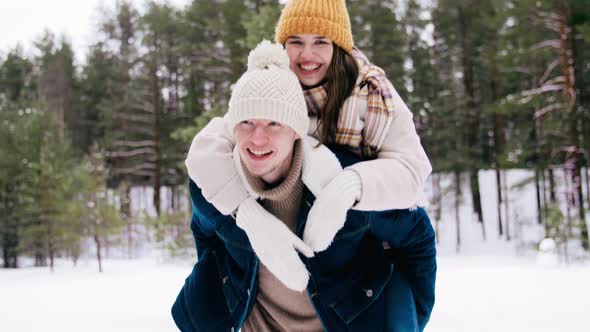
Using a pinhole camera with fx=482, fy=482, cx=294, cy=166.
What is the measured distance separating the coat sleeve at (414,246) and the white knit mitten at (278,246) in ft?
1.01

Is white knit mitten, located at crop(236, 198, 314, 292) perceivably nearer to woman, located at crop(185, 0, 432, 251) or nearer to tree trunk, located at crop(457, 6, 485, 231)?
woman, located at crop(185, 0, 432, 251)

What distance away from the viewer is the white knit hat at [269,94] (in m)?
1.58

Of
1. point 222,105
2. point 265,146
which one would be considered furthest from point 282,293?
point 222,105

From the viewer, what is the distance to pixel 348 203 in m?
1.49

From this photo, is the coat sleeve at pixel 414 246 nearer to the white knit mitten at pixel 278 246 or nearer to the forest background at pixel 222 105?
the white knit mitten at pixel 278 246

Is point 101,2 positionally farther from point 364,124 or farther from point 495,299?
point 364,124

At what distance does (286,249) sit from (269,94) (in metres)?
0.51

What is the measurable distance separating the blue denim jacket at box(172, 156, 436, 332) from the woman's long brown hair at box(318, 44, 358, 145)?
315mm

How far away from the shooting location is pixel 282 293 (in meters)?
1.85

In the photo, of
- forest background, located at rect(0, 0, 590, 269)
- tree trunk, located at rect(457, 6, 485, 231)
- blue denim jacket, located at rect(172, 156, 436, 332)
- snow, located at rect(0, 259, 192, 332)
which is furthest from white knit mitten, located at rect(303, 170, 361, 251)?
tree trunk, located at rect(457, 6, 485, 231)

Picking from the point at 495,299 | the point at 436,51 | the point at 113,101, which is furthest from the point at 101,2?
the point at 495,299

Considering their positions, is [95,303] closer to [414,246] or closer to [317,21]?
[317,21]

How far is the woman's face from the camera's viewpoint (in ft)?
6.57

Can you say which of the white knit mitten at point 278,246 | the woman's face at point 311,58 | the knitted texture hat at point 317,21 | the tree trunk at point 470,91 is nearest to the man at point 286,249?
the white knit mitten at point 278,246
